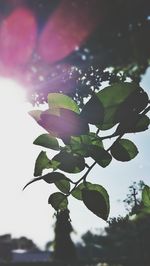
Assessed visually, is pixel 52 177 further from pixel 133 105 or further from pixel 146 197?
pixel 146 197

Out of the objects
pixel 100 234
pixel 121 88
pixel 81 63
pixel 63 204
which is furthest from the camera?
pixel 100 234

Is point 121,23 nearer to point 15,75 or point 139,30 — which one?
point 139,30

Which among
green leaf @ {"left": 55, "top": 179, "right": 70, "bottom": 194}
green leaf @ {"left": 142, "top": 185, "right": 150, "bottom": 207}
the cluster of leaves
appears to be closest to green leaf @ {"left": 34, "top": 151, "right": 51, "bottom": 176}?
the cluster of leaves

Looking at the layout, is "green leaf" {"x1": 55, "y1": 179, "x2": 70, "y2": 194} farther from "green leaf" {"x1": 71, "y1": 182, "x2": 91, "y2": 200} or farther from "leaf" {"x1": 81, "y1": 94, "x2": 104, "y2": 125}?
"leaf" {"x1": 81, "y1": 94, "x2": 104, "y2": 125}

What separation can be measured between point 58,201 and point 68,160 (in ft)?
0.72

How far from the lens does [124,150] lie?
1.28m

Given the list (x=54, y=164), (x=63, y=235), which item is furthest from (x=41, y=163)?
(x=63, y=235)

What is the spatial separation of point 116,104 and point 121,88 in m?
0.04

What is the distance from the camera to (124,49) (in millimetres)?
757

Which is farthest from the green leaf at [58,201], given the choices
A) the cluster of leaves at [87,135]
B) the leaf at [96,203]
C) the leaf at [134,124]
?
the leaf at [134,124]

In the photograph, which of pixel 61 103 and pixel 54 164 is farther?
pixel 54 164

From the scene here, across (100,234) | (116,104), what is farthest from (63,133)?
(100,234)

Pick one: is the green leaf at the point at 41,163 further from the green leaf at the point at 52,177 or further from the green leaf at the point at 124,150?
the green leaf at the point at 124,150

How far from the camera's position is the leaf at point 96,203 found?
1.20m
